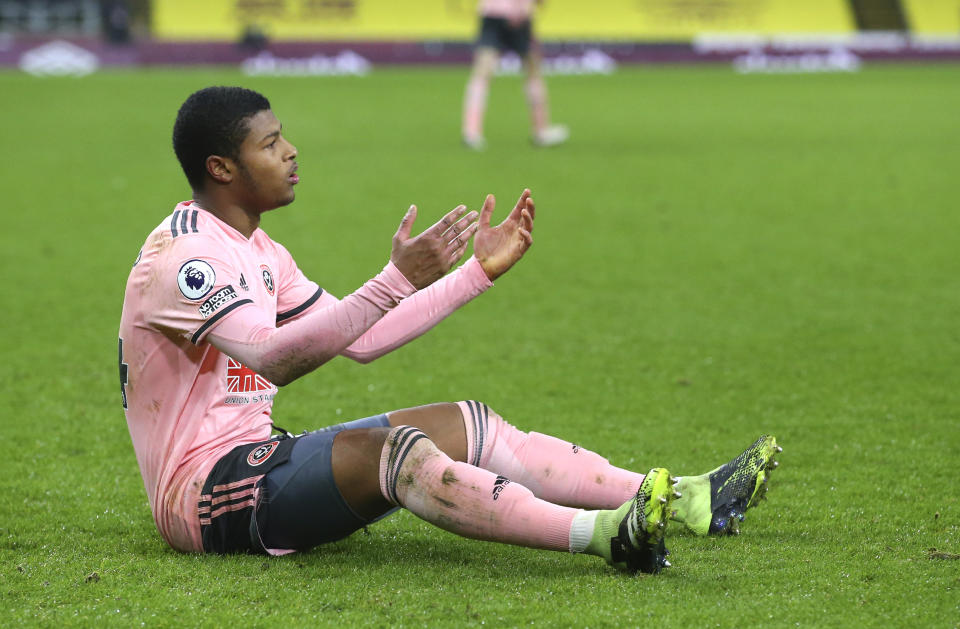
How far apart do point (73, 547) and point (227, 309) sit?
95 centimetres

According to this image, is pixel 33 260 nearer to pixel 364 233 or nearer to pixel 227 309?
pixel 364 233

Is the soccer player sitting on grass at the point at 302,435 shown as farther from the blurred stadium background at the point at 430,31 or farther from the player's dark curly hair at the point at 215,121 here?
the blurred stadium background at the point at 430,31

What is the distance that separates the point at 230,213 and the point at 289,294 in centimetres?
40

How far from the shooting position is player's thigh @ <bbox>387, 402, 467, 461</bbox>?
3.49 meters

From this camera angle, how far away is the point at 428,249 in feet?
10.3

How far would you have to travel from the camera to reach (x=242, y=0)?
31359 millimetres

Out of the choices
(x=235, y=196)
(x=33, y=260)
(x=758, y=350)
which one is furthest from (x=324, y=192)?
(x=235, y=196)

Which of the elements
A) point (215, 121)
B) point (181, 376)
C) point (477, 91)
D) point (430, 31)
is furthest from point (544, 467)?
point (430, 31)

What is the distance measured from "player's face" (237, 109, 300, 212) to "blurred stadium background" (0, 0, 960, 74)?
23.7 m

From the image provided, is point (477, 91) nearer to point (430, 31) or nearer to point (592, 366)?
point (592, 366)

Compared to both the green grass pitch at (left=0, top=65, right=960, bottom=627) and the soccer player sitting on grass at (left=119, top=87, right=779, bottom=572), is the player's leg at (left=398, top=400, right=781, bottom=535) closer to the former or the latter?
the soccer player sitting on grass at (left=119, top=87, right=779, bottom=572)

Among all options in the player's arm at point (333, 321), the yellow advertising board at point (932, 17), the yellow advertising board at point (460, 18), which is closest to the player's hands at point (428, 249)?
the player's arm at point (333, 321)

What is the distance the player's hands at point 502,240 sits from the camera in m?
3.38

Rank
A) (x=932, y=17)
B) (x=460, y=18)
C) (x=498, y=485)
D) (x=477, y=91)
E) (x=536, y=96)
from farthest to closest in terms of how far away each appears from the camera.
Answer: (x=932, y=17)
(x=460, y=18)
(x=536, y=96)
(x=477, y=91)
(x=498, y=485)
